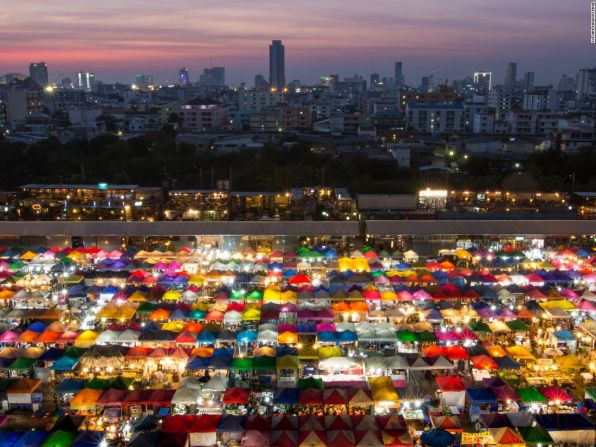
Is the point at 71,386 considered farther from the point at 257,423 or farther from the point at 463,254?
the point at 463,254

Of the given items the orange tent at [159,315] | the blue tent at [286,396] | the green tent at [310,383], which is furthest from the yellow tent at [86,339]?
the green tent at [310,383]

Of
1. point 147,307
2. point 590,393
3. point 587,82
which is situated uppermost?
point 587,82

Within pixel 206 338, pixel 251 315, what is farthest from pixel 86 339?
pixel 251 315

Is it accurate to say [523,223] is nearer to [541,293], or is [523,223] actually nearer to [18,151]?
[541,293]

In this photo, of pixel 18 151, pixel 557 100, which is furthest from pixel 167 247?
pixel 557 100

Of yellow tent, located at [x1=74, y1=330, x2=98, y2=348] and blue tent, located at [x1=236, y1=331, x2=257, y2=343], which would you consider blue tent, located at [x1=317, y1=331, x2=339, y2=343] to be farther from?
yellow tent, located at [x1=74, y1=330, x2=98, y2=348]

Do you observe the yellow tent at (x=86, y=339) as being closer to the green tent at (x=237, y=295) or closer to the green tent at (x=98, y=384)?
the green tent at (x=98, y=384)

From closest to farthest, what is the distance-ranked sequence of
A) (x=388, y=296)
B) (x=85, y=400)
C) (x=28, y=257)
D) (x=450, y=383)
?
1. (x=85, y=400)
2. (x=450, y=383)
3. (x=388, y=296)
4. (x=28, y=257)
